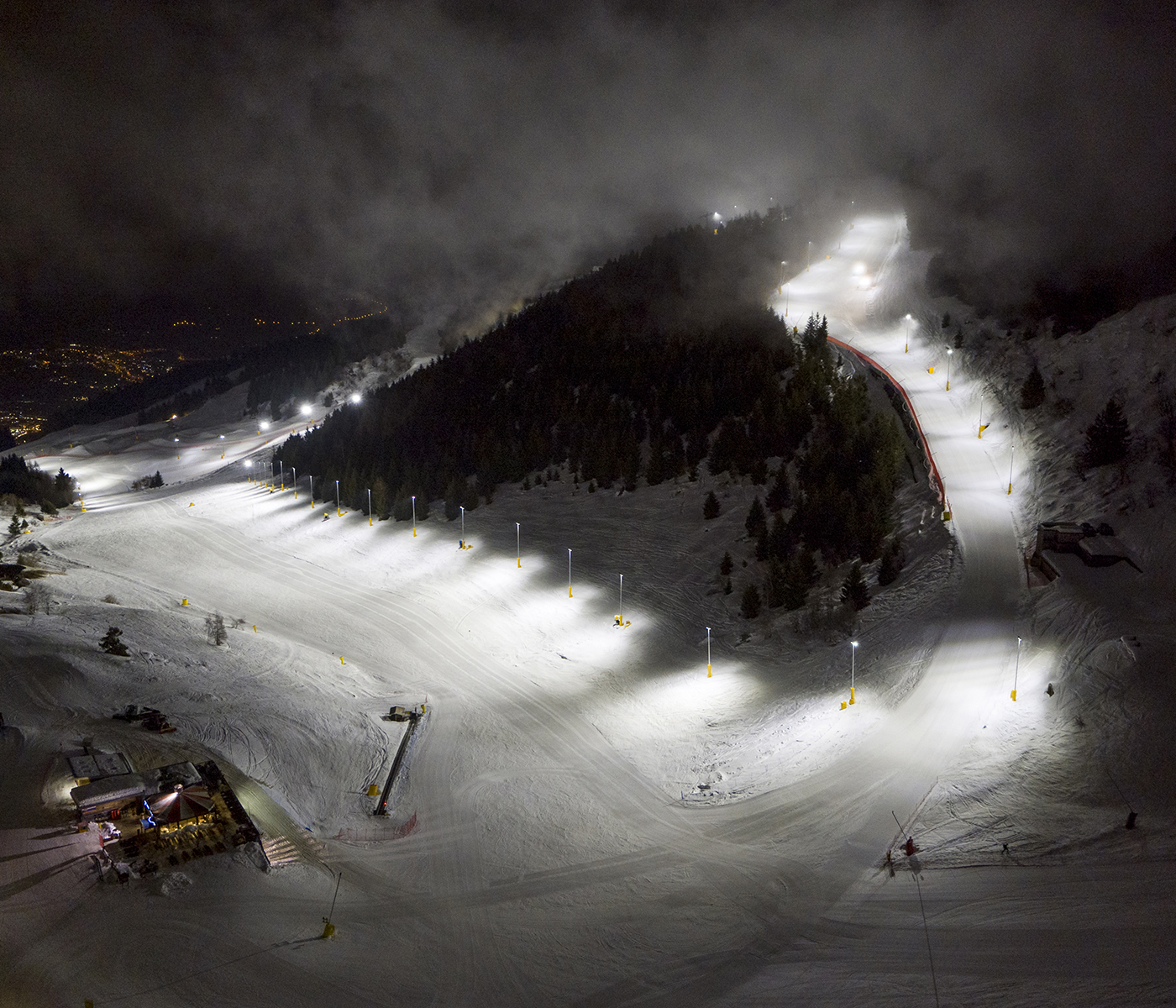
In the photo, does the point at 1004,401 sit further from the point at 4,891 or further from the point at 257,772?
the point at 4,891

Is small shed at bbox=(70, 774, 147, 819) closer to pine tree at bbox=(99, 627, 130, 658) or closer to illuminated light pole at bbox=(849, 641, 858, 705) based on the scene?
pine tree at bbox=(99, 627, 130, 658)

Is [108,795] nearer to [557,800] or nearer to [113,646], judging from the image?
[557,800]

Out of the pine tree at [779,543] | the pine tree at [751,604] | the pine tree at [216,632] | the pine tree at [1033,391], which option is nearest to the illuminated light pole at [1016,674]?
the pine tree at [751,604]

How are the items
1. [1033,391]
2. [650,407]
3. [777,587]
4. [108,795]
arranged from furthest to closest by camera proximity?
[650,407] → [1033,391] → [777,587] → [108,795]

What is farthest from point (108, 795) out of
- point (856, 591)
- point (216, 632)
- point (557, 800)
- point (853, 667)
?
point (856, 591)

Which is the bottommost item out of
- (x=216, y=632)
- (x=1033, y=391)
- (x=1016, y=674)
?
(x=1016, y=674)

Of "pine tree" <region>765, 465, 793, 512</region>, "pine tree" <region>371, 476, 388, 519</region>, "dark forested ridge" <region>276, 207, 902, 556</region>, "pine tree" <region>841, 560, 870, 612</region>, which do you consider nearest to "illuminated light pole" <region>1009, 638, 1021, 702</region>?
"pine tree" <region>841, 560, 870, 612</region>
